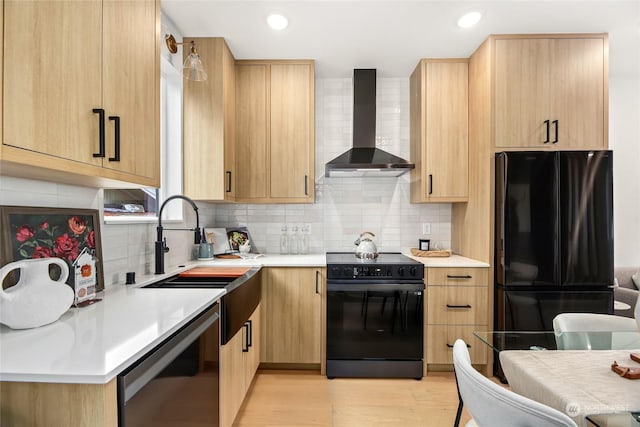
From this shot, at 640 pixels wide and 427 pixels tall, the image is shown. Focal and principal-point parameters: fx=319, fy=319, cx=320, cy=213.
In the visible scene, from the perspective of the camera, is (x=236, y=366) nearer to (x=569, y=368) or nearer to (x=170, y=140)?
(x=569, y=368)

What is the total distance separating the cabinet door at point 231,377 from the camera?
163 cm

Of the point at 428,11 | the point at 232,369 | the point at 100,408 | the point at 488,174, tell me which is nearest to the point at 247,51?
the point at 428,11

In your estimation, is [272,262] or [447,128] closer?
[272,262]

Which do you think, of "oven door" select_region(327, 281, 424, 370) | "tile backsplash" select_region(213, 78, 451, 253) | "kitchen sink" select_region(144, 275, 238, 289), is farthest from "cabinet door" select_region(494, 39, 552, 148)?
"kitchen sink" select_region(144, 275, 238, 289)

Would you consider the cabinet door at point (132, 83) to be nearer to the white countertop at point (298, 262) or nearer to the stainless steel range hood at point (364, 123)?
the white countertop at point (298, 262)

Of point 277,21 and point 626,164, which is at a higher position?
point 277,21

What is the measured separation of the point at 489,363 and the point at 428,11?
2.66 metres

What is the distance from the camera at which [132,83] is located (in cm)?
141

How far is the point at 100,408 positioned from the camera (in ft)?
2.54

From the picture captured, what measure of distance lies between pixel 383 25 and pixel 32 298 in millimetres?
2545

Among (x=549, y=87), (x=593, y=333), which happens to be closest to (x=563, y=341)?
(x=593, y=333)

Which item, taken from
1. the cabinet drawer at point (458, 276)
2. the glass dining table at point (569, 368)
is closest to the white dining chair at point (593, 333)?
the glass dining table at point (569, 368)

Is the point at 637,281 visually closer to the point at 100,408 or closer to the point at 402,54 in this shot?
the point at 402,54

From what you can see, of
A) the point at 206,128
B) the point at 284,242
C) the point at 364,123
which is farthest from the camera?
the point at 284,242
